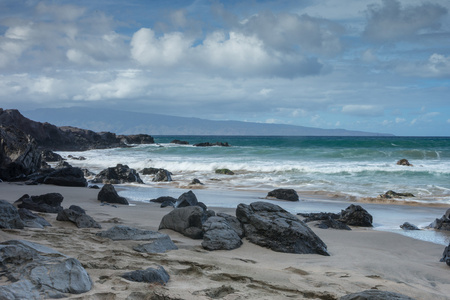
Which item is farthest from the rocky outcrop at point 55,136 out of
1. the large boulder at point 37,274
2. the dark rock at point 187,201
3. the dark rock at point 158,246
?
the large boulder at point 37,274

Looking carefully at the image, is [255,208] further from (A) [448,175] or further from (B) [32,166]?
(A) [448,175]

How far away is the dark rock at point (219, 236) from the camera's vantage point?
Answer: 5.20 m

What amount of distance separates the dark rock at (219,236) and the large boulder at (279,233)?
0.30 meters

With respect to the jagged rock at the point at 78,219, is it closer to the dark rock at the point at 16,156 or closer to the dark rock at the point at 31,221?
the dark rock at the point at 31,221

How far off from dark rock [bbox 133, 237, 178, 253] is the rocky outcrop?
99.5 feet

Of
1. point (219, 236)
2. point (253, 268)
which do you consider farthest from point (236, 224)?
point (253, 268)

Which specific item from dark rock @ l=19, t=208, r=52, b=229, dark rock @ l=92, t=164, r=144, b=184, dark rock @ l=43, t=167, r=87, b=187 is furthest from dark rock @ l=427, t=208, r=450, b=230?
dark rock @ l=92, t=164, r=144, b=184

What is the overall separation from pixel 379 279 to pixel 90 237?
3.46 meters

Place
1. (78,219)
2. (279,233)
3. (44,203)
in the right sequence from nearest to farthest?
1. (279,233)
2. (78,219)
3. (44,203)

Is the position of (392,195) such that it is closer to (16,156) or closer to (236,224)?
(236,224)

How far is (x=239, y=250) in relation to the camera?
5.25 meters

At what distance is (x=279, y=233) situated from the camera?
5477mm

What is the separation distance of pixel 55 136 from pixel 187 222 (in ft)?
144

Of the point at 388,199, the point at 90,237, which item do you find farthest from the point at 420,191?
the point at 90,237
